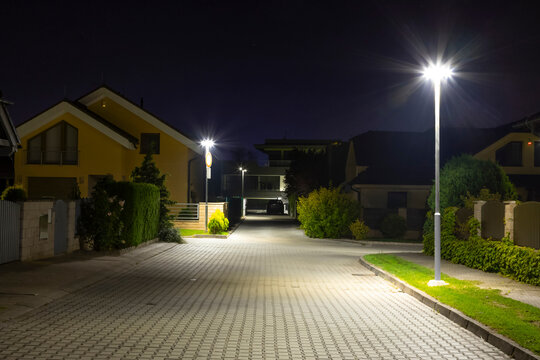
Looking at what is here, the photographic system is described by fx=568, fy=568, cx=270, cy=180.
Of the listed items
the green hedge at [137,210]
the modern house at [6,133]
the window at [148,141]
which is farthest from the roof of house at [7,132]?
the window at [148,141]

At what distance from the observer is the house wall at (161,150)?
1646 inches

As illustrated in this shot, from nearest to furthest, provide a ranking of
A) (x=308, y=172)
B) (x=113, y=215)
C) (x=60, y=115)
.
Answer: (x=113, y=215), (x=60, y=115), (x=308, y=172)

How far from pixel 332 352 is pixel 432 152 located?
144ft

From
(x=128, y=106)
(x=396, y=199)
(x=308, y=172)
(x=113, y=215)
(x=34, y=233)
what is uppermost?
(x=128, y=106)

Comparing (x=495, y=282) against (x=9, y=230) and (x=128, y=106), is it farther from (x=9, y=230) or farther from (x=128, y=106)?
(x=128, y=106)

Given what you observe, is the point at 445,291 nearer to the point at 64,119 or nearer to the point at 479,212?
the point at 479,212

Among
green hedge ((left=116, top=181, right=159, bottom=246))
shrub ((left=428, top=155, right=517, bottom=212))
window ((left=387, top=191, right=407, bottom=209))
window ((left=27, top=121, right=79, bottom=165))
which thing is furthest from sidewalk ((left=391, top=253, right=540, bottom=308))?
window ((left=27, top=121, right=79, bottom=165))

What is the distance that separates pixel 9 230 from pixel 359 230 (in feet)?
71.2

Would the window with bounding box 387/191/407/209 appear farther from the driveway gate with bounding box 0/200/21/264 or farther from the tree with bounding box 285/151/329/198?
the driveway gate with bounding box 0/200/21/264

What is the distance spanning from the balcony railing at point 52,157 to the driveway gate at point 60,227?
21389 millimetres

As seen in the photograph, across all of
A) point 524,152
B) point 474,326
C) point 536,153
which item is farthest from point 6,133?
point 536,153

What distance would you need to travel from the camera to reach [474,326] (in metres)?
8.48

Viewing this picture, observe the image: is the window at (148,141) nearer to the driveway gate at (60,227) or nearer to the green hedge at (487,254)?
the driveway gate at (60,227)

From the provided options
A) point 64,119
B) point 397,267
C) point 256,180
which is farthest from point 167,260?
point 256,180
